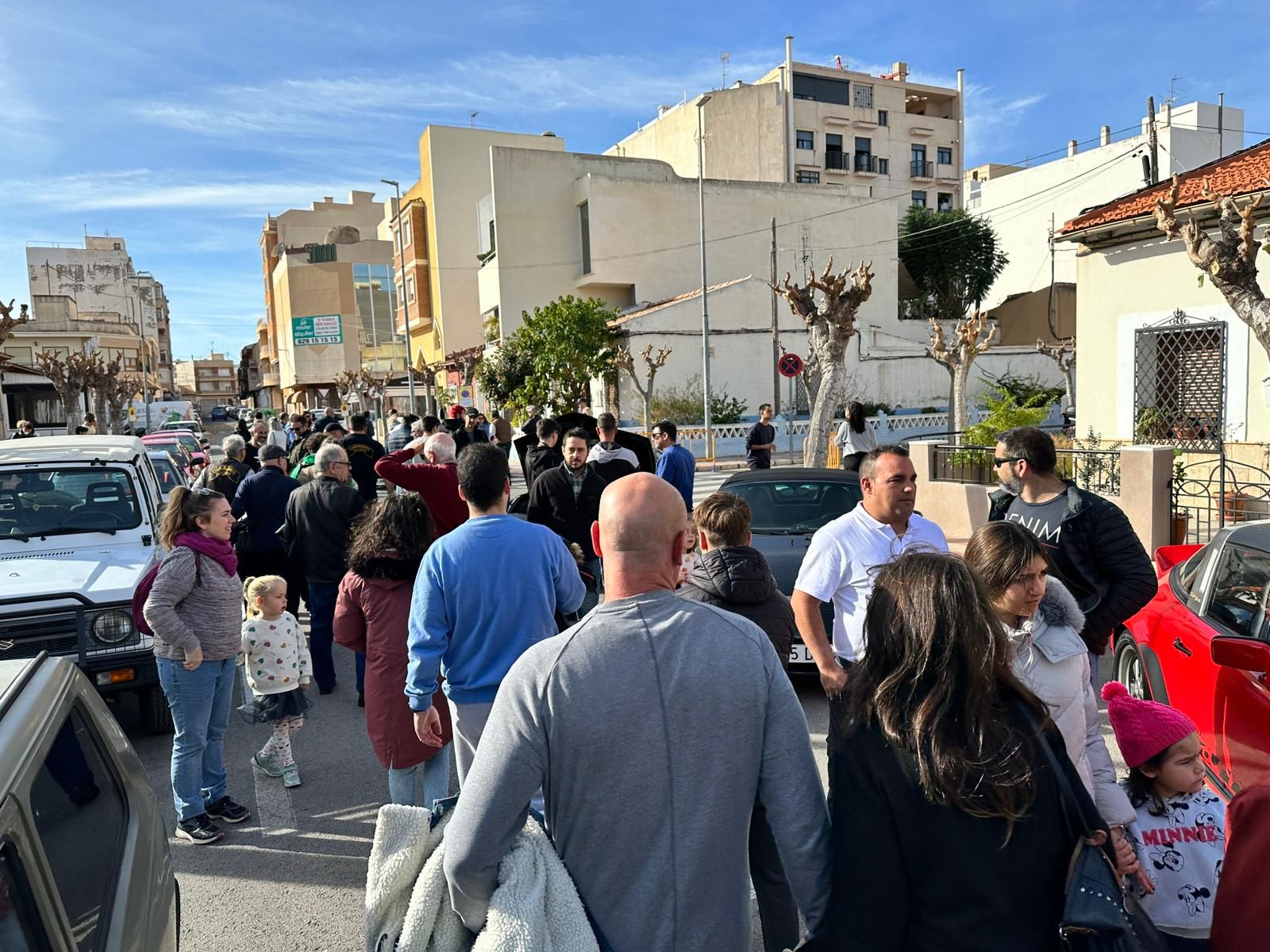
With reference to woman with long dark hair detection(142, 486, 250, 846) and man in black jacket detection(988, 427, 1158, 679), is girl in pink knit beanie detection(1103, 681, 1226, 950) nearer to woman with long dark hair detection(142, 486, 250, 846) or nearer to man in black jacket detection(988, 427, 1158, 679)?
man in black jacket detection(988, 427, 1158, 679)

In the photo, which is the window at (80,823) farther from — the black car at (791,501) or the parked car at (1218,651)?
the black car at (791,501)

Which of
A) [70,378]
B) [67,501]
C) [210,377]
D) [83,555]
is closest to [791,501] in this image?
[83,555]

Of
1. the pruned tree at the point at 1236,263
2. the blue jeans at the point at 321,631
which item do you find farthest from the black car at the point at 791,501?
the pruned tree at the point at 1236,263

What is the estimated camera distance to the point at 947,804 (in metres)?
1.74

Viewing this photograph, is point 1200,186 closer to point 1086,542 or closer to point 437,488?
point 1086,542

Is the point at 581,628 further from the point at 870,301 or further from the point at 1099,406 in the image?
the point at 870,301

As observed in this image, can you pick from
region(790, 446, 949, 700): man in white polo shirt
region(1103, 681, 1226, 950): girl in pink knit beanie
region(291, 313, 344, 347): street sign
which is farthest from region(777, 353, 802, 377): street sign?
region(291, 313, 344, 347): street sign

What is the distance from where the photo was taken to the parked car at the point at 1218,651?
3.52 meters

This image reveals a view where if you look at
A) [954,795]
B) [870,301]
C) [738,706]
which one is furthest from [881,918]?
[870,301]

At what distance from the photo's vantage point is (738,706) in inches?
75.6

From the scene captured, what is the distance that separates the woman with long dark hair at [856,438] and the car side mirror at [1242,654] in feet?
21.9

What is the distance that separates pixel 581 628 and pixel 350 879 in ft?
9.27

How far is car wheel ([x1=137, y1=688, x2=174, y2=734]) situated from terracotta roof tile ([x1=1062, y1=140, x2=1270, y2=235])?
1249 cm

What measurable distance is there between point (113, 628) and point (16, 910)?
14.1 ft
